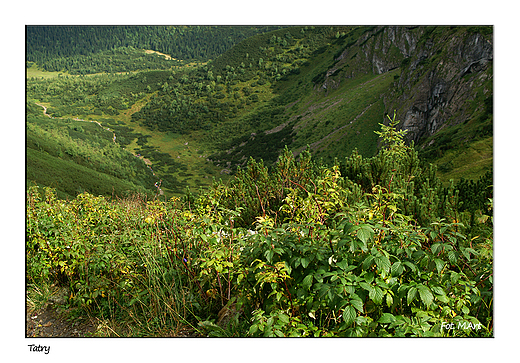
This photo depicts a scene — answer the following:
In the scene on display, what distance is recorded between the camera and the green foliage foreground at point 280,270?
1.90 m

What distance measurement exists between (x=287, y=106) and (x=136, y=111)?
3654 cm

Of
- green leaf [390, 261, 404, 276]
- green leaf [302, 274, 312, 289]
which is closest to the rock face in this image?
green leaf [390, 261, 404, 276]

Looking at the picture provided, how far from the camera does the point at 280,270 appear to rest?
76.2 inches

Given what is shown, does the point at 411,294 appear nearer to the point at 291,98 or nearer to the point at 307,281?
the point at 307,281

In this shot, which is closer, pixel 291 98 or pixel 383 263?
pixel 383 263

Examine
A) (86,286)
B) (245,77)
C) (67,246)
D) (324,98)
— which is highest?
(245,77)

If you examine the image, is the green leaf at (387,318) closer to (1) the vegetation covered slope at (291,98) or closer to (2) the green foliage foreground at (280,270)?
(2) the green foliage foreground at (280,270)

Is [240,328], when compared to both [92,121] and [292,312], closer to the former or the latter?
[292,312]

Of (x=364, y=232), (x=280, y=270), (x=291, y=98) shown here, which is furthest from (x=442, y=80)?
(x=291, y=98)

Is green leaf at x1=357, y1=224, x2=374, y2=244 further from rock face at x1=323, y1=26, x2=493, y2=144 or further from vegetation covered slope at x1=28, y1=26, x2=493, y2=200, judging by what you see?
rock face at x1=323, y1=26, x2=493, y2=144

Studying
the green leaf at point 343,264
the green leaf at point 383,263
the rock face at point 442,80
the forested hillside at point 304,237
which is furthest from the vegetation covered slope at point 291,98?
the green leaf at point 383,263

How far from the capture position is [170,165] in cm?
4931

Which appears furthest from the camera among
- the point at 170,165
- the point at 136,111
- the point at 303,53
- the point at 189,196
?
the point at 303,53
